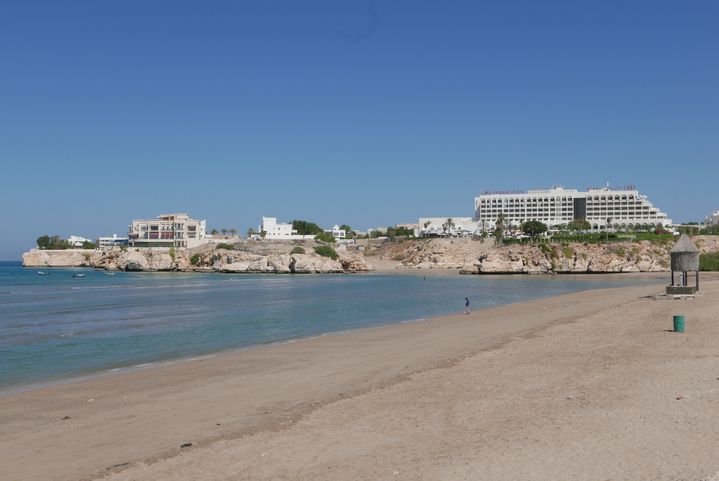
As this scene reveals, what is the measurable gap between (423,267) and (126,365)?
382 ft

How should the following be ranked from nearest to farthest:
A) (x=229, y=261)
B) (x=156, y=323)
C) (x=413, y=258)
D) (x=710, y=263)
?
(x=156, y=323), (x=710, y=263), (x=229, y=261), (x=413, y=258)

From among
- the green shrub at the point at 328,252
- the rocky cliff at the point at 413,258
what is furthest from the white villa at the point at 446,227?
the green shrub at the point at 328,252

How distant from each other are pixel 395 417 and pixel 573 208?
182 meters

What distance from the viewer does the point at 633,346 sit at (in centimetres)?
1903

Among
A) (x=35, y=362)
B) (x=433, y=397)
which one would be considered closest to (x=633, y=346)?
(x=433, y=397)

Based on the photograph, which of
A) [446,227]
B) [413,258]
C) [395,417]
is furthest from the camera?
[446,227]

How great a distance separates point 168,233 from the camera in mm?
150750

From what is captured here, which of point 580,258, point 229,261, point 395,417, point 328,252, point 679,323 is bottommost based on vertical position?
point 395,417

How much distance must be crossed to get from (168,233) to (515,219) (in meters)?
97.9

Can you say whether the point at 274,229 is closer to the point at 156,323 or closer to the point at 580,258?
the point at 580,258

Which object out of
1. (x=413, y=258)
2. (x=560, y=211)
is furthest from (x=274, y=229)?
(x=560, y=211)

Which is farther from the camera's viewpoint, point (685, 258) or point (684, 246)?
point (684, 246)

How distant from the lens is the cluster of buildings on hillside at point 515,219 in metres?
151

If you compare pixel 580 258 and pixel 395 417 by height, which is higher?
pixel 580 258
